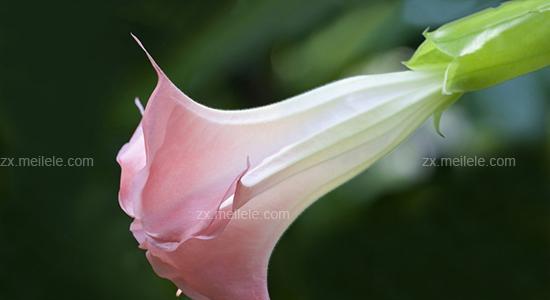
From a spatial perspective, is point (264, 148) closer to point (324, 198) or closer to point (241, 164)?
point (241, 164)

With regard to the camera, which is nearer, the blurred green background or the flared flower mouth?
the flared flower mouth

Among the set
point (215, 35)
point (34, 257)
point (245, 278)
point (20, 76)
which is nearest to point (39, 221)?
point (34, 257)

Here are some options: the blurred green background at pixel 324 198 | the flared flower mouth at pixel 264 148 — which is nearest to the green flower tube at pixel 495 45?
the flared flower mouth at pixel 264 148

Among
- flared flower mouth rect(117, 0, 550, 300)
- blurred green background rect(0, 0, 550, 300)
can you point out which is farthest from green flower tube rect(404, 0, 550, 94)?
blurred green background rect(0, 0, 550, 300)

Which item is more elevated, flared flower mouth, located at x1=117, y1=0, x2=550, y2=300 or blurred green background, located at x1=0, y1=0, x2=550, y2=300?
flared flower mouth, located at x1=117, y1=0, x2=550, y2=300

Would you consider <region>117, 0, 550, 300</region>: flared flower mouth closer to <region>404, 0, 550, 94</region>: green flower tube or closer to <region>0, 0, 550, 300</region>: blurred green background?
<region>404, 0, 550, 94</region>: green flower tube

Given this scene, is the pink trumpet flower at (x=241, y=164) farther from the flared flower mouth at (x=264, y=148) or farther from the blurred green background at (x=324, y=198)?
the blurred green background at (x=324, y=198)
